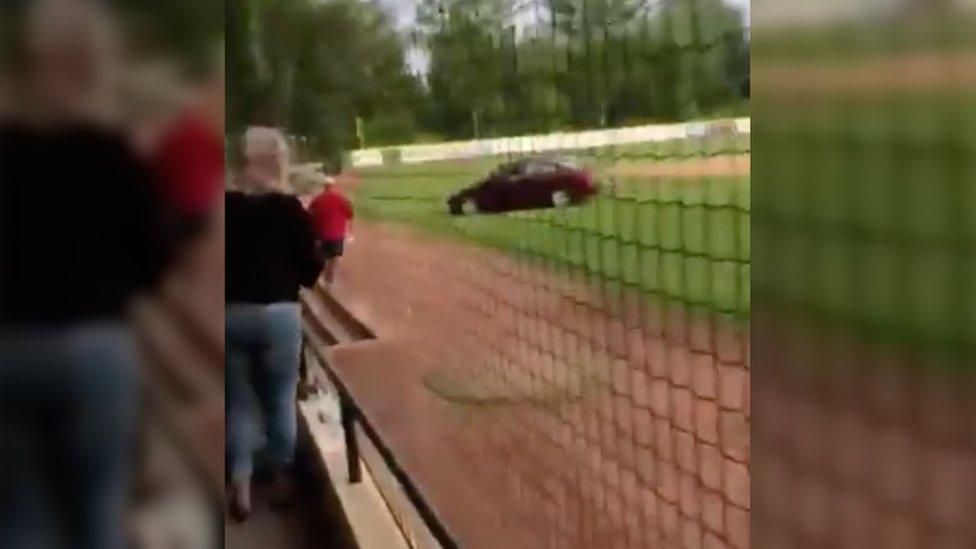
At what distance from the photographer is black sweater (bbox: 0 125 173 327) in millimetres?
896

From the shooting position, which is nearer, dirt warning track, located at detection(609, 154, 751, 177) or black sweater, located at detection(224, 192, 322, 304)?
dirt warning track, located at detection(609, 154, 751, 177)

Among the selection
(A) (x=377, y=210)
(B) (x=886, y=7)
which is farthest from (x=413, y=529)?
(B) (x=886, y=7)

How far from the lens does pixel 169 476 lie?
3.16 ft

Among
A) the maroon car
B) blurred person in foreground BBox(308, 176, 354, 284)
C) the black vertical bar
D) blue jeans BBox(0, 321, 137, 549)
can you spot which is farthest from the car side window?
blue jeans BBox(0, 321, 137, 549)

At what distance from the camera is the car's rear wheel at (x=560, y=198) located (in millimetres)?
883

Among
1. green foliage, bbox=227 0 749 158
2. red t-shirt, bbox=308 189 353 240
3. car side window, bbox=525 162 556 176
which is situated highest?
green foliage, bbox=227 0 749 158

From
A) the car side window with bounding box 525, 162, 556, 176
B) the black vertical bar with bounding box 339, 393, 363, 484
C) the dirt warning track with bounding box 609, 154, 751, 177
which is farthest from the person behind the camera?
the black vertical bar with bounding box 339, 393, 363, 484

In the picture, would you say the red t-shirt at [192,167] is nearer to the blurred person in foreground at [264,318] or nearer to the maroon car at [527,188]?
the blurred person in foreground at [264,318]

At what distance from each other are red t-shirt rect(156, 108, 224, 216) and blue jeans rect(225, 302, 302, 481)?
10 cm

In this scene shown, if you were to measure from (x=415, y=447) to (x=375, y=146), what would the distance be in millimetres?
281

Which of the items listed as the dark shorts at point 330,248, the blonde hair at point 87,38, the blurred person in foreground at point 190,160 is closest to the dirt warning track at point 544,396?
the dark shorts at point 330,248

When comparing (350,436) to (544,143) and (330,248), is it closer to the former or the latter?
(330,248)

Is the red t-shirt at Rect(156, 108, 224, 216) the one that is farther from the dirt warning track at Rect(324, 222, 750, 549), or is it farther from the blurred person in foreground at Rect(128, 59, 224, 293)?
the dirt warning track at Rect(324, 222, 750, 549)

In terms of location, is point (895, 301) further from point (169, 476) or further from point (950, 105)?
point (169, 476)
